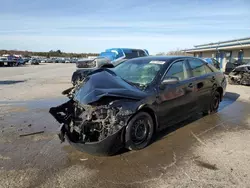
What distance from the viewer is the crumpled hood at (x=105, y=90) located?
12.3 ft

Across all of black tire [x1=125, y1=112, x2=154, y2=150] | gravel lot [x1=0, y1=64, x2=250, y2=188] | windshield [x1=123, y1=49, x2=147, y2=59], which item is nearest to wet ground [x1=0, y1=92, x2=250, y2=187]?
gravel lot [x1=0, y1=64, x2=250, y2=188]

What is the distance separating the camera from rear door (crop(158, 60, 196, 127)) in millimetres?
4421

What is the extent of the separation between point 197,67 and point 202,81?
1.19 feet

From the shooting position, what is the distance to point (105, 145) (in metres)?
3.50

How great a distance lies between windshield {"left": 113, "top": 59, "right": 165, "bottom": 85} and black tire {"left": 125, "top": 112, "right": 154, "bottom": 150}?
0.71 m

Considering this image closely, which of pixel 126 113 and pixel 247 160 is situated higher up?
pixel 126 113

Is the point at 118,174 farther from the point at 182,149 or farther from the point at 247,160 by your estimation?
the point at 247,160

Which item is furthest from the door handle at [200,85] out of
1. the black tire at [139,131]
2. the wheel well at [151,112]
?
the black tire at [139,131]

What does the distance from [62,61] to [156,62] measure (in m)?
62.6

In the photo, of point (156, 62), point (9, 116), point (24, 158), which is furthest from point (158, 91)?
point (9, 116)

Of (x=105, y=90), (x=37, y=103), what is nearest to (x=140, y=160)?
(x=105, y=90)

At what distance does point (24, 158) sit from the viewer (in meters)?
3.75

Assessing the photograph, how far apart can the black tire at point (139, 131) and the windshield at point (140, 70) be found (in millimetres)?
715

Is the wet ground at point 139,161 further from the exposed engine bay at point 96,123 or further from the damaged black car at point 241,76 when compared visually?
the damaged black car at point 241,76
